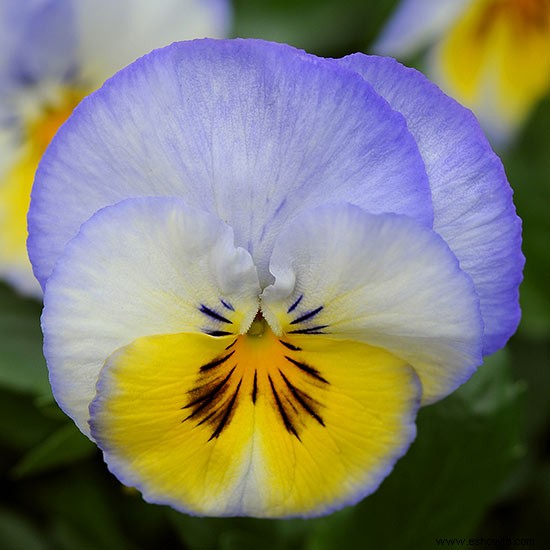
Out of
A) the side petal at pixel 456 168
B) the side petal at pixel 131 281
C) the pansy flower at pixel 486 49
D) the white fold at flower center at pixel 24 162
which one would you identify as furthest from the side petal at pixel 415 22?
the side petal at pixel 131 281

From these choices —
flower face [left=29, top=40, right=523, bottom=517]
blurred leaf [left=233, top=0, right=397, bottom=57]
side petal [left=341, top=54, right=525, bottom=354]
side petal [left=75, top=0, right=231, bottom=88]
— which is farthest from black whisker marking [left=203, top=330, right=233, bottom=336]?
blurred leaf [left=233, top=0, right=397, bottom=57]

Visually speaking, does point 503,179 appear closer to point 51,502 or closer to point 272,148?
point 272,148

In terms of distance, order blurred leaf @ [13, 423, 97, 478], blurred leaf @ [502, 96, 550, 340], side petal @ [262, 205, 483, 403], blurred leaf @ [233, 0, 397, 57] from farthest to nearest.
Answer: blurred leaf @ [233, 0, 397, 57] → blurred leaf @ [502, 96, 550, 340] → blurred leaf @ [13, 423, 97, 478] → side petal @ [262, 205, 483, 403]

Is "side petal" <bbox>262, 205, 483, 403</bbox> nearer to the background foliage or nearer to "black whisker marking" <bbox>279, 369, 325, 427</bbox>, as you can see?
"black whisker marking" <bbox>279, 369, 325, 427</bbox>

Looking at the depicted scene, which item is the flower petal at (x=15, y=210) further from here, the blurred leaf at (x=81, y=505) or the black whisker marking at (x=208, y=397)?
the black whisker marking at (x=208, y=397)

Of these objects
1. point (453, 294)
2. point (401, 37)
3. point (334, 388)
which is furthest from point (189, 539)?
point (401, 37)

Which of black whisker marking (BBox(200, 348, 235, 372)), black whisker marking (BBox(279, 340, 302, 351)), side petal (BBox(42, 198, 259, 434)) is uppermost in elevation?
side petal (BBox(42, 198, 259, 434))

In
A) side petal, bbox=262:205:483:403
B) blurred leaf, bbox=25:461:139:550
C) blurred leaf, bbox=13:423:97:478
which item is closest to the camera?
side petal, bbox=262:205:483:403
